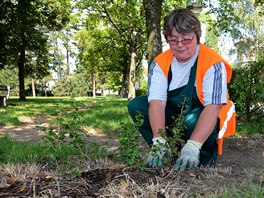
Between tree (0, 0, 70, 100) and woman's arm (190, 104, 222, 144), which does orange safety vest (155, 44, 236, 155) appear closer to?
woman's arm (190, 104, 222, 144)

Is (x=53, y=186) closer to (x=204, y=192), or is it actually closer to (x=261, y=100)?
(x=204, y=192)

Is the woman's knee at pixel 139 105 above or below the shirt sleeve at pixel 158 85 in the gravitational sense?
below

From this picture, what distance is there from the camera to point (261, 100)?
6465 millimetres

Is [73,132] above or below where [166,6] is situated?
below

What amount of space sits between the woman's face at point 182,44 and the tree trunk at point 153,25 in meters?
4.61

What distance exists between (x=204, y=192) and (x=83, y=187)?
2.28ft

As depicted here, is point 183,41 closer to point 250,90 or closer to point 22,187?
point 22,187

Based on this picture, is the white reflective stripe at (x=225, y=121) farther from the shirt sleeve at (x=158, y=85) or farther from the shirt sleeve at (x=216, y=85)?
the shirt sleeve at (x=158, y=85)

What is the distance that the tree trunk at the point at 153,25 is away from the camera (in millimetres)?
7133

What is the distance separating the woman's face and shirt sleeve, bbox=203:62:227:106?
213 mm

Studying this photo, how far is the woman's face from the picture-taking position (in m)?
2.46

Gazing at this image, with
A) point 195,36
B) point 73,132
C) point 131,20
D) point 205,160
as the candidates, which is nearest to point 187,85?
point 195,36

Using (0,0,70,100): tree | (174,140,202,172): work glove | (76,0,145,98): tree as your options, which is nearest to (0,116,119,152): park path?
(174,140,202,172): work glove

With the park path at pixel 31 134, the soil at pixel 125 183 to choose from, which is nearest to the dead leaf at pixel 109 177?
the soil at pixel 125 183
